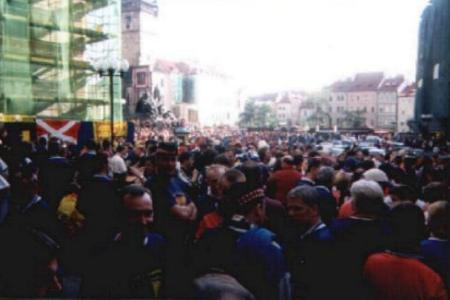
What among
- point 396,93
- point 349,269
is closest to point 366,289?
point 349,269

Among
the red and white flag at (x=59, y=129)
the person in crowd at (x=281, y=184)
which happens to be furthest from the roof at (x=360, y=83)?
the person in crowd at (x=281, y=184)

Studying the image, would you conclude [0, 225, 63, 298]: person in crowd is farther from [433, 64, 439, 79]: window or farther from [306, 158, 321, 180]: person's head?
[433, 64, 439, 79]: window

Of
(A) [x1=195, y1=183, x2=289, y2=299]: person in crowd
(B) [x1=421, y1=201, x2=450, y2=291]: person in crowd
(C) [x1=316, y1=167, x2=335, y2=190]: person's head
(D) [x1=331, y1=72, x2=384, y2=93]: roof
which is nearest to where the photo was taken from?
(A) [x1=195, y1=183, x2=289, y2=299]: person in crowd

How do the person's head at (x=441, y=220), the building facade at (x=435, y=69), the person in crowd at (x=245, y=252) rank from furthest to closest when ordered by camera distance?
1. the building facade at (x=435, y=69)
2. the person's head at (x=441, y=220)
3. the person in crowd at (x=245, y=252)

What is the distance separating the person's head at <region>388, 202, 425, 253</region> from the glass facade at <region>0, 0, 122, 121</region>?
895 inches

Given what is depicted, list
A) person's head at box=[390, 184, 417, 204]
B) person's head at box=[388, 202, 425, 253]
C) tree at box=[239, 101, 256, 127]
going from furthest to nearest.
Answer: tree at box=[239, 101, 256, 127]
person's head at box=[390, 184, 417, 204]
person's head at box=[388, 202, 425, 253]

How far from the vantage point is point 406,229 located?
3115mm

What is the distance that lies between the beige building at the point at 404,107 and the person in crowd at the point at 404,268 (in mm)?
106078

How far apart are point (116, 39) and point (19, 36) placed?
34.4 feet

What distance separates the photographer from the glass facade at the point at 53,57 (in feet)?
77.8

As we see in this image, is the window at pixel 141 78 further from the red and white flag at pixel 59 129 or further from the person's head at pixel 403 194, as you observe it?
the person's head at pixel 403 194

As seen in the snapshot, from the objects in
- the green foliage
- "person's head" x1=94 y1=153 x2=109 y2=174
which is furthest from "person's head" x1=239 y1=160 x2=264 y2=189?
the green foliage

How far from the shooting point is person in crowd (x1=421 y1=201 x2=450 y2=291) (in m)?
3.42

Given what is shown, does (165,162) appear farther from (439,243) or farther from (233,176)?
(439,243)
